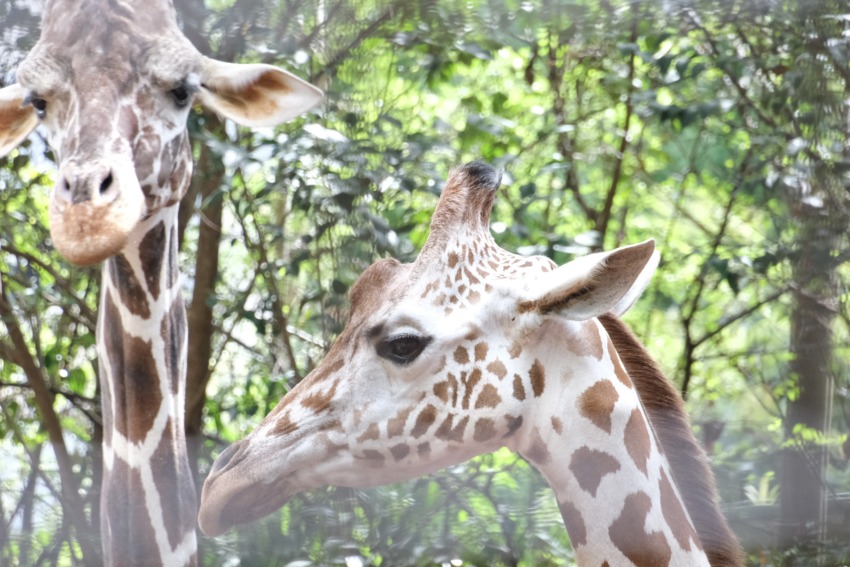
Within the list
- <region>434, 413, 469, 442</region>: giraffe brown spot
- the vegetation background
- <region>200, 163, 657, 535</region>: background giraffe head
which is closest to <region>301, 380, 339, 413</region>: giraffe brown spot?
<region>200, 163, 657, 535</region>: background giraffe head

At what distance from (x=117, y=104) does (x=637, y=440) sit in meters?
0.59

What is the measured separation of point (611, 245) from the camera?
193 cm

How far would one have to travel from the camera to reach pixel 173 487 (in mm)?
1087

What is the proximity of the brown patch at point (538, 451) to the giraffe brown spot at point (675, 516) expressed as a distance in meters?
0.11

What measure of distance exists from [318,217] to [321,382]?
570 millimetres

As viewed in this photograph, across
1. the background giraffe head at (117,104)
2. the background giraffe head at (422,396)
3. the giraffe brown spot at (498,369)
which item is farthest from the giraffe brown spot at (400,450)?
the background giraffe head at (117,104)

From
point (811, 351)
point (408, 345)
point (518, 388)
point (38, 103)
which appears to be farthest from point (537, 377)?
point (811, 351)

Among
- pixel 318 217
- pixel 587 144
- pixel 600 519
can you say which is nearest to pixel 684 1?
pixel 587 144

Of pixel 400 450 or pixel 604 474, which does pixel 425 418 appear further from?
pixel 604 474

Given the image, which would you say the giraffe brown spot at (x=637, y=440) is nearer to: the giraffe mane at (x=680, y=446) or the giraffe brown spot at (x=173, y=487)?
the giraffe mane at (x=680, y=446)

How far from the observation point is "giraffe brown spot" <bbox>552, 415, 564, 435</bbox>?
0.93 m

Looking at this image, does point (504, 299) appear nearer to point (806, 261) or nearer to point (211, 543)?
point (211, 543)

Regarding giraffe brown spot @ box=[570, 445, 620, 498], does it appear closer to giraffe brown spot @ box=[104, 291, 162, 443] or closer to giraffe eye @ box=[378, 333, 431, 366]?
giraffe eye @ box=[378, 333, 431, 366]

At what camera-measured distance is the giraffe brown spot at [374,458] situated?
0.95 metres
